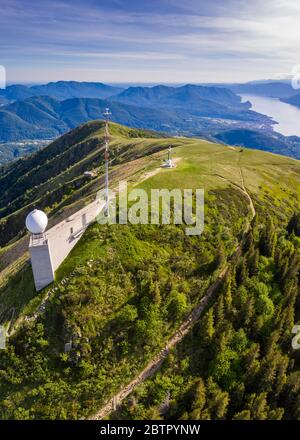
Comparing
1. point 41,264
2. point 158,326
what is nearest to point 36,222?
point 41,264

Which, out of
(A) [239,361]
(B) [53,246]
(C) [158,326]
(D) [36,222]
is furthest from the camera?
(B) [53,246]

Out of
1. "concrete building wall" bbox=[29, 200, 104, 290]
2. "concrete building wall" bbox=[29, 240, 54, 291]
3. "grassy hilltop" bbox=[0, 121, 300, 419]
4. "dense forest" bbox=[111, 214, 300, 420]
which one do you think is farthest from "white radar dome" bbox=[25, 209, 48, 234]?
"dense forest" bbox=[111, 214, 300, 420]

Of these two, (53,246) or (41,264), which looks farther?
(53,246)

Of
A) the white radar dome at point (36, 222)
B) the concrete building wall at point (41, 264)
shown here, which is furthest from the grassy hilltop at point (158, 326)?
the white radar dome at point (36, 222)

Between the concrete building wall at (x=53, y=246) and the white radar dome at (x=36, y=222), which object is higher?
the white radar dome at (x=36, y=222)

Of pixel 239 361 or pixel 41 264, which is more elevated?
pixel 41 264

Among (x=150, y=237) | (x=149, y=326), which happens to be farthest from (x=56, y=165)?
(x=149, y=326)

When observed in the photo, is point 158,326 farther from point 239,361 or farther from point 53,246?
point 53,246

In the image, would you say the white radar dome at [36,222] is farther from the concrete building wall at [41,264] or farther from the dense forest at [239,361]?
the dense forest at [239,361]
